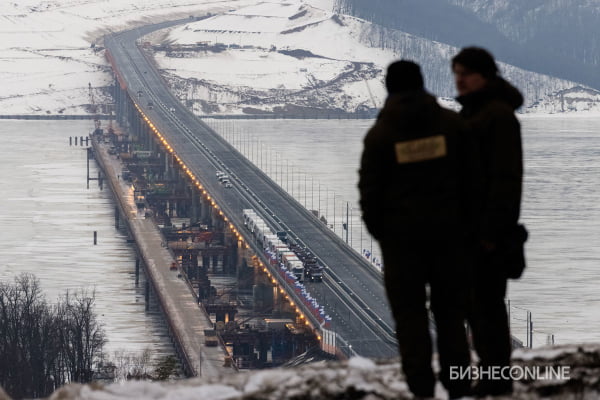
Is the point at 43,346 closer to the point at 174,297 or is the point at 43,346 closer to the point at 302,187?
the point at 174,297

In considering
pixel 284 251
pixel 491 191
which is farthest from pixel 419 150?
pixel 284 251

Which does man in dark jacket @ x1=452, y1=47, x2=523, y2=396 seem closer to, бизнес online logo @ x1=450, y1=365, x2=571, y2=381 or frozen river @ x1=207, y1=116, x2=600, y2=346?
бизнес online logo @ x1=450, y1=365, x2=571, y2=381

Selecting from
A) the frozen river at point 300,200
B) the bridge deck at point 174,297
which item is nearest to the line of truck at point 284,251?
the bridge deck at point 174,297

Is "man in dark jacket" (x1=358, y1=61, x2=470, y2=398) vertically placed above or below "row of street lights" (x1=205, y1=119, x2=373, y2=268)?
above

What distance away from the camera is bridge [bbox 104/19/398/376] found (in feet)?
177

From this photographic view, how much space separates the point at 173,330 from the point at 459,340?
166 ft

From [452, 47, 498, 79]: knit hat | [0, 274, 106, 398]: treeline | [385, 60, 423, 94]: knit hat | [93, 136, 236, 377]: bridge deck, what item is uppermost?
[452, 47, 498, 79]: knit hat

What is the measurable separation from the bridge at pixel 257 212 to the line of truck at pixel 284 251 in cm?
49

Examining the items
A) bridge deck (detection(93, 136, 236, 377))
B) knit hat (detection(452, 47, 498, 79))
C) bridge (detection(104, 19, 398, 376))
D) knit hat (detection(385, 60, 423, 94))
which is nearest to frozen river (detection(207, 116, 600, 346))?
bridge (detection(104, 19, 398, 376))

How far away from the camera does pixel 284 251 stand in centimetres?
7262

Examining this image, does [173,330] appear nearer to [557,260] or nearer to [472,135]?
[557,260]

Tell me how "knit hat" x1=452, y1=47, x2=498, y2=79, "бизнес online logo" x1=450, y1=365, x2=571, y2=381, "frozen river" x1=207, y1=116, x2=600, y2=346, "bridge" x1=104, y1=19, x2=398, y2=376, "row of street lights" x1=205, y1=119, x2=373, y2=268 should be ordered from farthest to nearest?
"row of street lights" x1=205, y1=119, x2=373, y2=268 < "frozen river" x1=207, y1=116, x2=600, y2=346 < "bridge" x1=104, y1=19, x2=398, y2=376 < "knit hat" x1=452, y1=47, x2=498, y2=79 < "бизнес online logo" x1=450, y1=365, x2=571, y2=381

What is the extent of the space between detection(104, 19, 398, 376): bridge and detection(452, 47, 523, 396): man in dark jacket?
37.1 meters

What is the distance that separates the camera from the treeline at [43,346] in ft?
157
